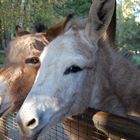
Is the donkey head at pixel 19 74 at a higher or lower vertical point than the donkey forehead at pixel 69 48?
lower

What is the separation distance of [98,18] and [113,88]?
67 centimetres

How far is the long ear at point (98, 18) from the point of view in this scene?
10.8ft

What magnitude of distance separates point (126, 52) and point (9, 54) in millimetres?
1493

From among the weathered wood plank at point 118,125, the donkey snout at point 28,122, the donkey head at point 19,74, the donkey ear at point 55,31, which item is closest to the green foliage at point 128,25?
the donkey ear at point 55,31

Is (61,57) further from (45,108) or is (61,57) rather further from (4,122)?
(4,122)

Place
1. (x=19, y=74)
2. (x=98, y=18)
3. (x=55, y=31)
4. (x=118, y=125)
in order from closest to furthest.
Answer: (x=118, y=125), (x=98, y=18), (x=19, y=74), (x=55, y=31)

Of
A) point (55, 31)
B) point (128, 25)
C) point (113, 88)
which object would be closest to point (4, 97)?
point (55, 31)

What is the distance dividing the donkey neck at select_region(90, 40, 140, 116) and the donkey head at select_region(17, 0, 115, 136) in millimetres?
94

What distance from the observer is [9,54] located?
4.43 m

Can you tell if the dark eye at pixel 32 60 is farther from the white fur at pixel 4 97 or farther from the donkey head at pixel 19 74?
the white fur at pixel 4 97

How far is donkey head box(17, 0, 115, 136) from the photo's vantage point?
281 centimetres

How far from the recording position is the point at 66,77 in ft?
10.1

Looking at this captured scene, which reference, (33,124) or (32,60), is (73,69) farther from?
(32,60)

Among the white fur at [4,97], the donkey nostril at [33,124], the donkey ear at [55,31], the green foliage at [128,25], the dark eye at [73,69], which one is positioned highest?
the donkey ear at [55,31]
